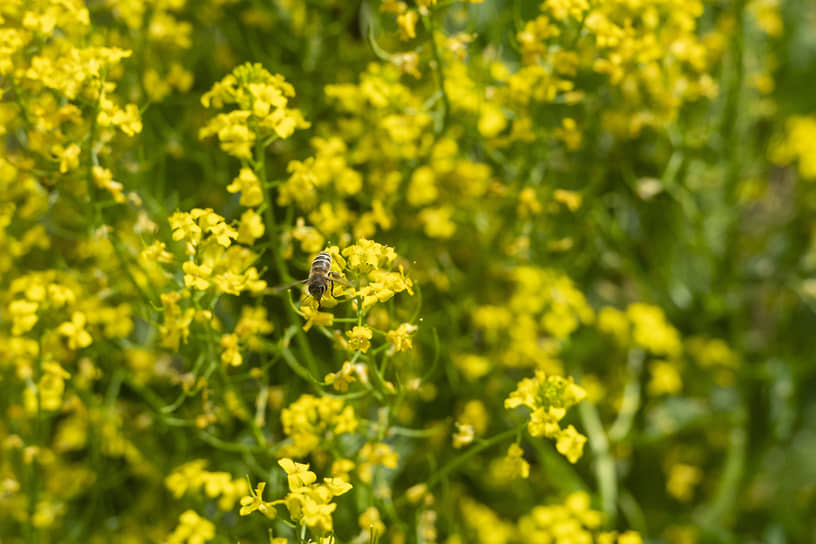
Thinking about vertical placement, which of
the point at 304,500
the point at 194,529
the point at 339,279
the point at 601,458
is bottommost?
the point at 601,458

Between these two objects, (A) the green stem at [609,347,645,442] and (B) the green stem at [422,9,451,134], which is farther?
(A) the green stem at [609,347,645,442]

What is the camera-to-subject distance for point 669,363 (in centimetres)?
157

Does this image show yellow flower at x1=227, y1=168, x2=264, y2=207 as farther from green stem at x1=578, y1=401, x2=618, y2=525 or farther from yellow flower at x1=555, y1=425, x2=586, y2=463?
green stem at x1=578, y1=401, x2=618, y2=525

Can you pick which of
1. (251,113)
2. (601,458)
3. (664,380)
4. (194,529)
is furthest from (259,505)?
(664,380)

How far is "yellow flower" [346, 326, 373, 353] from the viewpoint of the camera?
A: 70cm

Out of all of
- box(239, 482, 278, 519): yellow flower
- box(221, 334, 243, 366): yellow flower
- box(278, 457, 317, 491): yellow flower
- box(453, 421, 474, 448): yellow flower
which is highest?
box(278, 457, 317, 491): yellow flower

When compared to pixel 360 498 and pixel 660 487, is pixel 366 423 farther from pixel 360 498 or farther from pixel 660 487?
pixel 660 487

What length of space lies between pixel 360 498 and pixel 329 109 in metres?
0.59

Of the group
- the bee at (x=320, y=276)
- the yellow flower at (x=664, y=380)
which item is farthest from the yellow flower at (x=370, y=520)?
the yellow flower at (x=664, y=380)

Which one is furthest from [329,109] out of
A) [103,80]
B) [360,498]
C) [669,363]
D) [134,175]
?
[669,363]

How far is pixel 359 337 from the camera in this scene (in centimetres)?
71

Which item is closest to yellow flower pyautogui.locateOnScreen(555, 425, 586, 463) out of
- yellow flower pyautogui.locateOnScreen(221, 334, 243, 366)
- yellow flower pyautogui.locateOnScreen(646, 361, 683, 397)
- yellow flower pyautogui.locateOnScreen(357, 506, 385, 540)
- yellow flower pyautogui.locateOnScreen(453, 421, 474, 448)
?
yellow flower pyautogui.locateOnScreen(453, 421, 474, 448)

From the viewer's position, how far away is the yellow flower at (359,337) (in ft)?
2.30

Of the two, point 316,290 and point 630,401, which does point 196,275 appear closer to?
point 316,290
